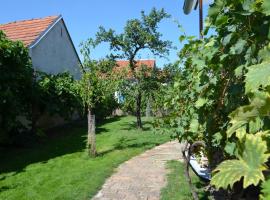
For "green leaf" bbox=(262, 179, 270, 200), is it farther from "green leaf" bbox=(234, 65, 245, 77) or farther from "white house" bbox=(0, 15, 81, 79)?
"white house" bbox=(0, 15, 81, 79)

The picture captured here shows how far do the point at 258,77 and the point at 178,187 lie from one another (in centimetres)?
737

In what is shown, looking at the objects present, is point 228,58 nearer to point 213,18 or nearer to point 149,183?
point 213,18

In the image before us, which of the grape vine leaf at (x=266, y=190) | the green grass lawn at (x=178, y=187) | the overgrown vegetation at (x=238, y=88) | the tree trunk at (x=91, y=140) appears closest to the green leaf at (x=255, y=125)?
the overgrown vegetation at (x=238, y=88)

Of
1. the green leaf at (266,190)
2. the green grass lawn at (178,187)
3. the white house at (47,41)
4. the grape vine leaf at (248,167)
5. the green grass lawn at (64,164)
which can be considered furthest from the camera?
the white house at (47,41)

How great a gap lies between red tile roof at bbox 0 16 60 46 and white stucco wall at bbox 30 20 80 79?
1.11 ft

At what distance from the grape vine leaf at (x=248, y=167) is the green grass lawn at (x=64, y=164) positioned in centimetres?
689

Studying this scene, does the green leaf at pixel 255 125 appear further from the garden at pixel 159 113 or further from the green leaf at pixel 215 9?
the green leaf at pixel 215 9

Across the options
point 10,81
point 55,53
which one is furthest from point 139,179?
point 55,53

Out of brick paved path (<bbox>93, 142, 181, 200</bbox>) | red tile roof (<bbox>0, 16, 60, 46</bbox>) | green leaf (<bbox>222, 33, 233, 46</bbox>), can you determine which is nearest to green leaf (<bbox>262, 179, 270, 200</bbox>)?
green leaf (<bbox>222, 33, 233, 46</bbox>)

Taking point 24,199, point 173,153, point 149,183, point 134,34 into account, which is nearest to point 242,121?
point 24,199

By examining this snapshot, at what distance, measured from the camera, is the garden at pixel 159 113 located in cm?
141

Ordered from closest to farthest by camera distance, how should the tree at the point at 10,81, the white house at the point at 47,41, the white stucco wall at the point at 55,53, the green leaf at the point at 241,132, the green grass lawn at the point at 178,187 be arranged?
the green leaf at the point at 241,132 < the green grass lawn at the point at 178,187 < the tree at the point at 10,81 < the white house at the point at 47,41 < the white stucco wall at the point at 55,53

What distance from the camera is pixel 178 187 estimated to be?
27.7 ft

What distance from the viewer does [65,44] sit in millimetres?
23047
